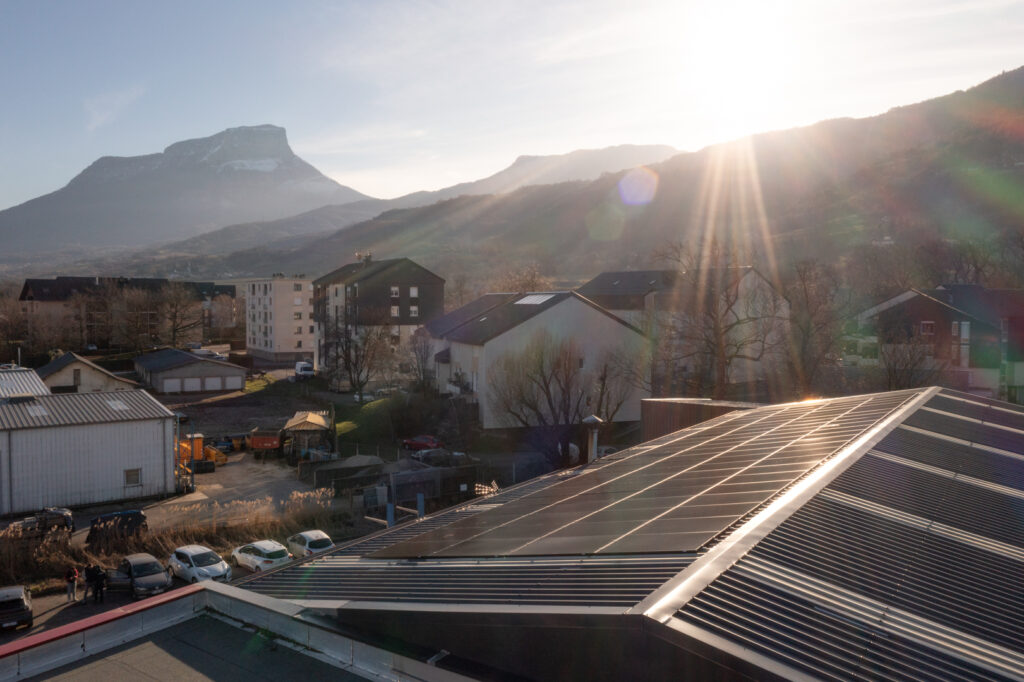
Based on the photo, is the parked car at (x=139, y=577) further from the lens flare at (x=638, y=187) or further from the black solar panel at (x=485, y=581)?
the lens flare at (x=638, y=187)

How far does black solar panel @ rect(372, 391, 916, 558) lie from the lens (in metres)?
6.77

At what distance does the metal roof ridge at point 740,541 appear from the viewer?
4691 mm

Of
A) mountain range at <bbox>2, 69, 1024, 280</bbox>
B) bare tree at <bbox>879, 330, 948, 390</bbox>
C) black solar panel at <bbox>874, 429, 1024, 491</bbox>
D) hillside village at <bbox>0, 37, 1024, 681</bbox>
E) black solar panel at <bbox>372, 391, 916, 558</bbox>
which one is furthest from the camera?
mountain range at <bbox>2, 69, 1024, 280</bbox>

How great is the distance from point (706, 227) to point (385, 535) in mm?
→ 116967

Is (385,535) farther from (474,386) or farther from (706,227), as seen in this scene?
(706,227)

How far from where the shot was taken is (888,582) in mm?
5730

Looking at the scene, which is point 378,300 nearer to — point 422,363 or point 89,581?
point 422,363

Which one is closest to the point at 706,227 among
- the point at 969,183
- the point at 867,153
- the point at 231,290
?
the point at 969,183

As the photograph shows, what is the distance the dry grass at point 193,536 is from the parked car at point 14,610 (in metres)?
2.19

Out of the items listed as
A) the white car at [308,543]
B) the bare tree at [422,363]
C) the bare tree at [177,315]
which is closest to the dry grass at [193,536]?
the white car at [308,543]

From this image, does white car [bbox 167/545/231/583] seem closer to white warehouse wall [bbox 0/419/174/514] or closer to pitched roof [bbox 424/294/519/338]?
white warehouse wall [bbox 0/419/174/514]

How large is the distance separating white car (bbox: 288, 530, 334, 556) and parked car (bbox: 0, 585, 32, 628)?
230 inches

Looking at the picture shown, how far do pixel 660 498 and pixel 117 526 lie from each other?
52.4ft

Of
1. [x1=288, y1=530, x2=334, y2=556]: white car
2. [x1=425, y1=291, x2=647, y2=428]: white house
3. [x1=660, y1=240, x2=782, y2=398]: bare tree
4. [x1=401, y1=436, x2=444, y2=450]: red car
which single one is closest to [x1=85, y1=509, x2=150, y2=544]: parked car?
[x1=288, y1=530, x2=334, y2=556]: white car
